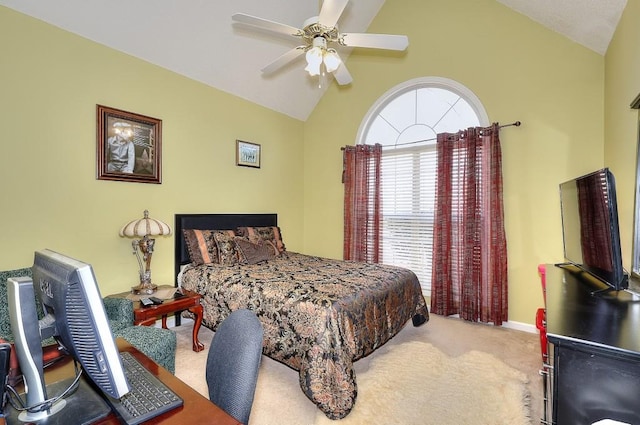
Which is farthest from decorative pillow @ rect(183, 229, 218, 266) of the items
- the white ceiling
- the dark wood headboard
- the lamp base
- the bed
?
the white ceiling

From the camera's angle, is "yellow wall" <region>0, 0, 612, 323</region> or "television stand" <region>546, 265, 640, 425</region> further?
"yellow wall" <region>0, 0, 612, 323</region>

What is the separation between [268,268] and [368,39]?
7.40 feet

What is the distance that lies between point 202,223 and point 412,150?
2.81m

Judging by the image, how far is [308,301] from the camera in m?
2.22

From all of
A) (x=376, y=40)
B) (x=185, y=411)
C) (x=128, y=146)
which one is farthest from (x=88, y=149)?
(x=185, y=411)

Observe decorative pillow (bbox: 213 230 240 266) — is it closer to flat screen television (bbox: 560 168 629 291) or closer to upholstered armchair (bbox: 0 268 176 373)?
upholstered armchair (bbox: 0 268 176 373)

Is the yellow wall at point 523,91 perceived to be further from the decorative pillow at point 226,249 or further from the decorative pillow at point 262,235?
the decorative pillow at point 226,249

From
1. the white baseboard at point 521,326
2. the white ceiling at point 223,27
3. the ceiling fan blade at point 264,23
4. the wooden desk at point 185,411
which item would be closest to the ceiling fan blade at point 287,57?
the ceiling fan blade at point 264,23

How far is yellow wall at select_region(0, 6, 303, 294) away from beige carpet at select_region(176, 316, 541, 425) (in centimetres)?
134

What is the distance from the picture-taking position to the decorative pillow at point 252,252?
3.44m

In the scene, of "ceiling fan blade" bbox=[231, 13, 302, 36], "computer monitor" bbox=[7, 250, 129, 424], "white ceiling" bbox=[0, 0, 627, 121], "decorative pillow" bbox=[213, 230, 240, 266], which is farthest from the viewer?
"decorative pillow" bbox=[213, 230, 240, 266]

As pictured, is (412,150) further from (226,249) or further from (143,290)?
(143,290)

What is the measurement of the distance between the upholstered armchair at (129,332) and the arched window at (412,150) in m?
2.94

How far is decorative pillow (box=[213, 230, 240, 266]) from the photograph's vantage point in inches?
133
